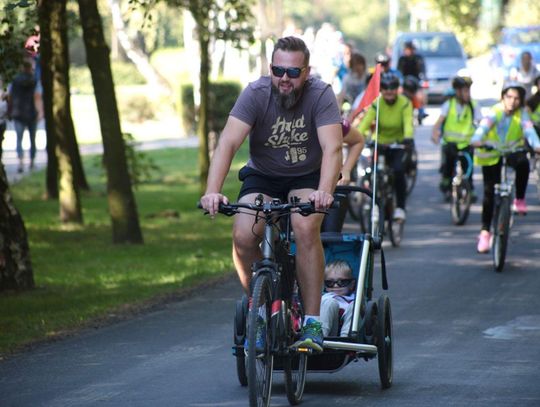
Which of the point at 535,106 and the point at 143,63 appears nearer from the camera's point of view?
the point at 535,106

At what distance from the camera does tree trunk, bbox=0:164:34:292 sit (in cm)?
1248

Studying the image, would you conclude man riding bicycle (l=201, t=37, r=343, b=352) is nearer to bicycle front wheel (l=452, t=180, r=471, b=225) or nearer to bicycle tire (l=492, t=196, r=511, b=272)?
bicycle tire (l=492, t=196, r=511, b=272)

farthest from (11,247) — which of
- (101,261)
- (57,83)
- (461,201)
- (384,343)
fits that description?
(461,201)

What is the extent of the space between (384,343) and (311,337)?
0.76m

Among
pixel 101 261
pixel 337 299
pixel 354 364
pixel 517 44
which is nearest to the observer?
pixel 337 299

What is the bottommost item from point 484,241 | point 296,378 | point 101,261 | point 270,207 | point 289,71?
point 101,261

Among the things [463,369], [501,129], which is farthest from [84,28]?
[463,369]

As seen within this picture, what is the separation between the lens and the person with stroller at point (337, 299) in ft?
26.4

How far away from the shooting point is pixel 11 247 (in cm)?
1253

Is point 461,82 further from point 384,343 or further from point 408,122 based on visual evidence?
point 384,343

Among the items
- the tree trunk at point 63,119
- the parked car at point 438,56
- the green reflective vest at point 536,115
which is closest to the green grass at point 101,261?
the tree trunk at point 63,119

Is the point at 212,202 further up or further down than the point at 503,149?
further up

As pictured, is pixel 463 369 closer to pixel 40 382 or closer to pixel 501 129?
pixel 40 382

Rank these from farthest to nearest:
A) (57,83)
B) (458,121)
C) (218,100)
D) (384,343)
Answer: (218,100) < (57,83) < (458,121) < (384,343)
